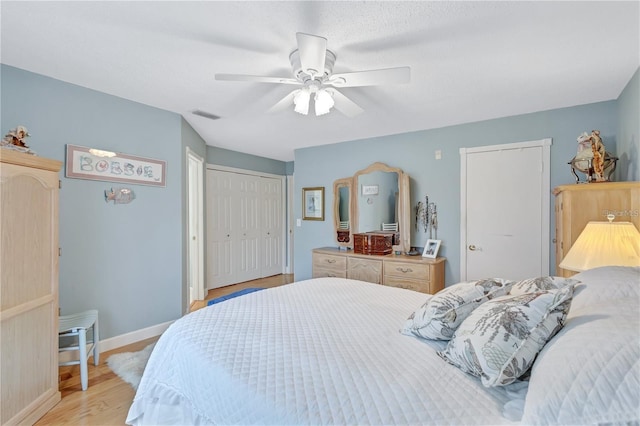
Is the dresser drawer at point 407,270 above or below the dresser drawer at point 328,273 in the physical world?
above

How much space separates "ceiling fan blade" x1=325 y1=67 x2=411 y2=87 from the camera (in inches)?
65.4

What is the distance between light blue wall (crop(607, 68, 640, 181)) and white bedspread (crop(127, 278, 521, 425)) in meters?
2.12

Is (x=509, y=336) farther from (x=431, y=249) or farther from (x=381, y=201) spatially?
(x=381, y=201)

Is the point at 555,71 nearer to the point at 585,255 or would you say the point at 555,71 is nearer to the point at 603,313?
the point at 585,255

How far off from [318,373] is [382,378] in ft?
0.72

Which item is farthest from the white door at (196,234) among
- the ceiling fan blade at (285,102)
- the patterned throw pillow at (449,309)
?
the patterned throw pillow at (449,309)

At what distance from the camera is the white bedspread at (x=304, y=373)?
89 cm

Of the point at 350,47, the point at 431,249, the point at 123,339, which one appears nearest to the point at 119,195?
the point at 123,339

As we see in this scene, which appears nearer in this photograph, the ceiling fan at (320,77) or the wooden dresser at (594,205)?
the ceiling fan at (320,77)

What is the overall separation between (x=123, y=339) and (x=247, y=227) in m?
2.74

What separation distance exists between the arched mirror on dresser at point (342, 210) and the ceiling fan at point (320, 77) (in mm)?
2149

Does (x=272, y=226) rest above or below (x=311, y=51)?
below

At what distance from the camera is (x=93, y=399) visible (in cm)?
204

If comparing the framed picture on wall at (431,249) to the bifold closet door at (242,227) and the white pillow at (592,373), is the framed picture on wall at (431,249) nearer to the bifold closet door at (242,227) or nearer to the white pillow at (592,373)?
the white pillow at (592,373)
